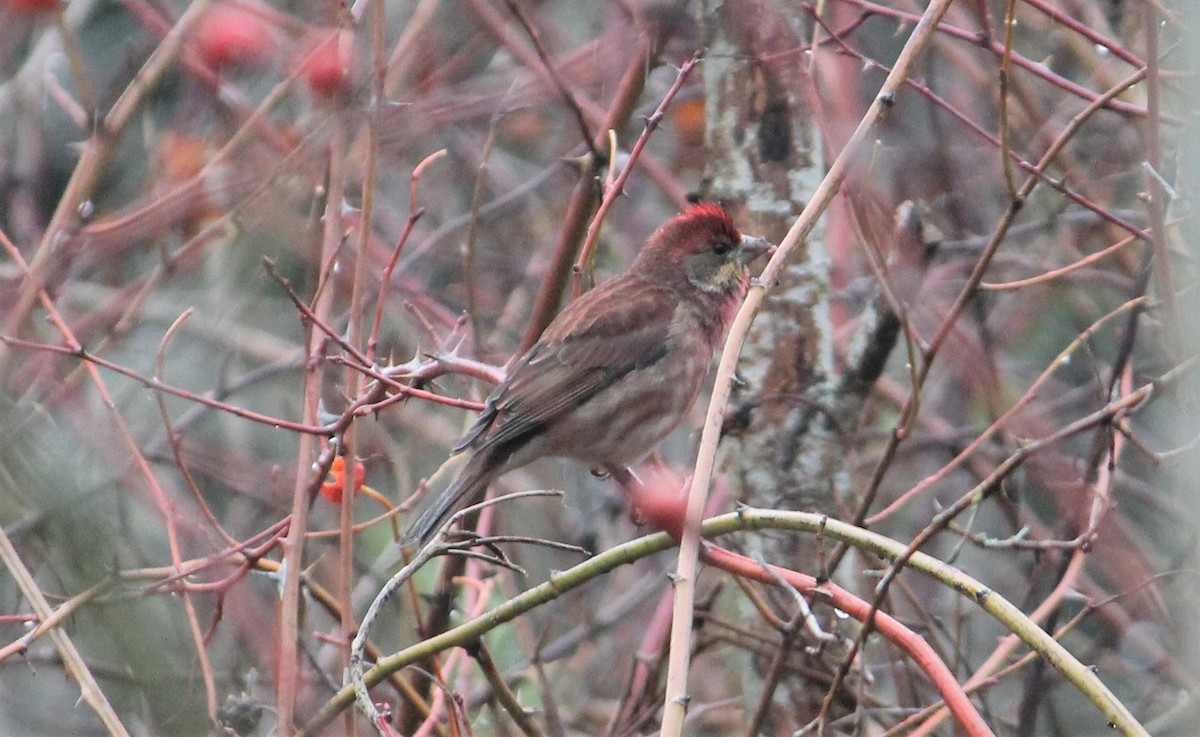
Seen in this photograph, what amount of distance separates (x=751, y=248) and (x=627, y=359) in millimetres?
643

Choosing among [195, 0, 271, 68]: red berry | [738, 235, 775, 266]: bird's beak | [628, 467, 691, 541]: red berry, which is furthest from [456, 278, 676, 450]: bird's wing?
[195, 0, 271, 68]: red berry

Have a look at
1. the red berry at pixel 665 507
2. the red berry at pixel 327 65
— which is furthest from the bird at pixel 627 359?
the red berry at pixel 327 65

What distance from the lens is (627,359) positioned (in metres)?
5.20

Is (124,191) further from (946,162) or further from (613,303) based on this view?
(946,162)

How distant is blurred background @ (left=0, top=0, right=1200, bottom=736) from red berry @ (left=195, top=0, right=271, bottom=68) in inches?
1.2

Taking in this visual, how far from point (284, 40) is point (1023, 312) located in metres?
4.17

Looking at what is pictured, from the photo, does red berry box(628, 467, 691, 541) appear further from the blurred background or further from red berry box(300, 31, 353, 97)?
red berry box(300, 31, 353, 97)

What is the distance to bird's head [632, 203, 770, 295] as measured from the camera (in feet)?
16.5

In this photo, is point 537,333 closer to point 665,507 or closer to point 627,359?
point 627,359

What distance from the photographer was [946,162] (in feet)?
22.7

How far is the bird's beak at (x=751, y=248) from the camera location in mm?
4934

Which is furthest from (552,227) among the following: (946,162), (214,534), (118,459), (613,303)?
(118,459)

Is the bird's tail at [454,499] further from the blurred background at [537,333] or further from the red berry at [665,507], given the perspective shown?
the red berry at [665,507]

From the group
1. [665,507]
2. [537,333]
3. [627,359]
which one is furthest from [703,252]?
[665,507]
